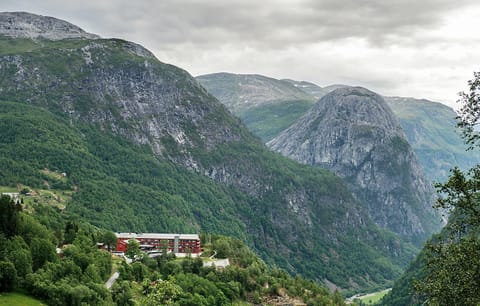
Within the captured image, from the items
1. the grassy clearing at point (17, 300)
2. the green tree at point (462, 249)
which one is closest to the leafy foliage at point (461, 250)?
the green tree at point (462, 249)

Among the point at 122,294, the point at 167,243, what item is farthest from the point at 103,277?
the point at 167,243

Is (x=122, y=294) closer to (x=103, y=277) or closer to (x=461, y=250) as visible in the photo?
(x=103, y=277)

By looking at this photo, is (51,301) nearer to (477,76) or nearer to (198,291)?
(198,291)

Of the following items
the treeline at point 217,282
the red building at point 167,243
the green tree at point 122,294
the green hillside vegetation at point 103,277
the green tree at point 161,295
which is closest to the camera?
the green tree at point 161,295

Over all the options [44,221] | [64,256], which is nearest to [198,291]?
[64,256]

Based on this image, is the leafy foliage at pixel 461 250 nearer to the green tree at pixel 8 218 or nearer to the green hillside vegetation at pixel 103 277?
the green hillside vegetation at pixel 103 277
